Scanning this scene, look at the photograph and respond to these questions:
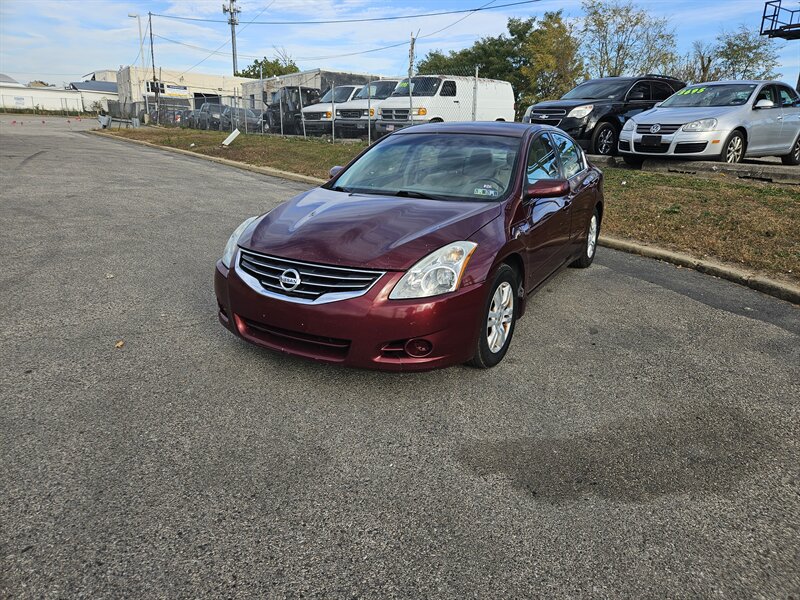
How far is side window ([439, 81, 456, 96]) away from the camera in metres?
18.4

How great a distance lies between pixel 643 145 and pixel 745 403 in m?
9.01

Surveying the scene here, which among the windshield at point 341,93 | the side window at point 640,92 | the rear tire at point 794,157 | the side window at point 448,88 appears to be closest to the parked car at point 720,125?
the rear tire at point 794,157

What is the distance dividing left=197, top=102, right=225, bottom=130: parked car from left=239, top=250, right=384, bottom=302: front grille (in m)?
27.9

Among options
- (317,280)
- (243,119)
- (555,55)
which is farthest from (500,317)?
(555,55)

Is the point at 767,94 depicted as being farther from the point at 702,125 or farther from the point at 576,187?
the point at 576,187

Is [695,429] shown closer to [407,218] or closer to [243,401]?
[407,218]

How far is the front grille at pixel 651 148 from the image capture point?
36.3 ft

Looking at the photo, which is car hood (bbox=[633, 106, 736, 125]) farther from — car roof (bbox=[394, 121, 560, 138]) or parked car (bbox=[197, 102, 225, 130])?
parked car (bbox=[197, 102, 225, 130])

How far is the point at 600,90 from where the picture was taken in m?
14.0

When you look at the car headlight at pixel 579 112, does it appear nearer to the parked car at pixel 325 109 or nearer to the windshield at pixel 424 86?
the windshield at pixel 424 86

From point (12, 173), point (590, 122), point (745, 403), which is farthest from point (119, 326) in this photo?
point (590, 122)

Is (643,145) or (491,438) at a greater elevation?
(643,145)

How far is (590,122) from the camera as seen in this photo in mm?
12906

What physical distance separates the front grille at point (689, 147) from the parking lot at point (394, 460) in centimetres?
678
